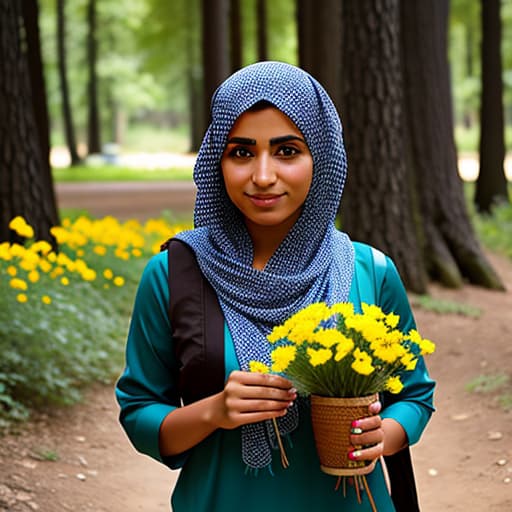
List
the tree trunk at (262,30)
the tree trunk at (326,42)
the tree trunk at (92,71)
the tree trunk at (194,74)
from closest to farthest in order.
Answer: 1. the tree trunk at (326,42)
2. the tree trunk at (262,30)
3. the tree trunk at (92,71)
4. the tree trunk at (194,74)

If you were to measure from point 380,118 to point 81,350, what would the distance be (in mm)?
4114

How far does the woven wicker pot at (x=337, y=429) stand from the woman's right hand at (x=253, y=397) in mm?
87

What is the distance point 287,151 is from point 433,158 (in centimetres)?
864

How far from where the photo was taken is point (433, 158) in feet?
34.5

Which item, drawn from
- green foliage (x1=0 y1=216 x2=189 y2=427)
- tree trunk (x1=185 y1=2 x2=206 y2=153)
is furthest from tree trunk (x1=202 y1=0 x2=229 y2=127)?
tree trunk (x1=185 y1=2 x2=206 y2=153)

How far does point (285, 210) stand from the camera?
85.1 inches

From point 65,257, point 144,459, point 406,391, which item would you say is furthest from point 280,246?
point 65,257

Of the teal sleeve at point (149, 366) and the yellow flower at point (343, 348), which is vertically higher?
the yellow flower at point (343, 348)

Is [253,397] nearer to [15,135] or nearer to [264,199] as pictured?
[264,199]

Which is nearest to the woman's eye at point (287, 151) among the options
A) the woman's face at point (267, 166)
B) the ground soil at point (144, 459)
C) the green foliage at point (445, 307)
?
the woman's face at point (267, 166)

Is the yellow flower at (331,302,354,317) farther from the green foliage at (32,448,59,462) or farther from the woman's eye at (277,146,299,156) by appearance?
the green foliage at (32,448,59,462)

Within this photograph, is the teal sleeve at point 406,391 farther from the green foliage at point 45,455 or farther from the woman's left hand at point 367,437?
the green foliage at point 45,455

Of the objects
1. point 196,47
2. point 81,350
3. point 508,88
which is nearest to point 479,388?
point 81,350

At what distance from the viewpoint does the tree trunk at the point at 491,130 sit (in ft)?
52.9
